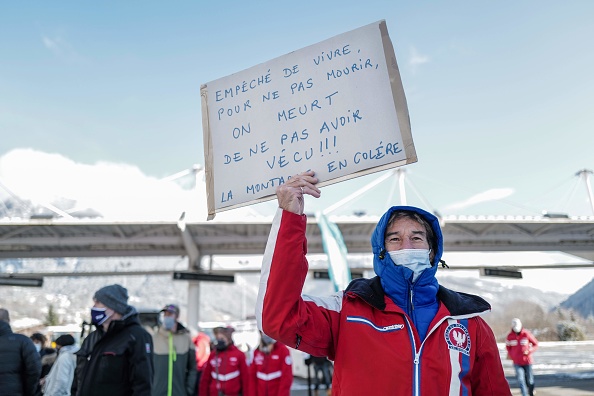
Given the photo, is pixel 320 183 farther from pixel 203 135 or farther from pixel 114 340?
pixel 114 340

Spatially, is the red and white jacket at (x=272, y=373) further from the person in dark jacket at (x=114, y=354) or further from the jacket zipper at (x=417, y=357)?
the jacket zipper at (x=417, y=357)

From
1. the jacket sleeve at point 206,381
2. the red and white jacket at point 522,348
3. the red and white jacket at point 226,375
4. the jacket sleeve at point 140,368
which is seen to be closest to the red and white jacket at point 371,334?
the jacket sleeve at point 140,368

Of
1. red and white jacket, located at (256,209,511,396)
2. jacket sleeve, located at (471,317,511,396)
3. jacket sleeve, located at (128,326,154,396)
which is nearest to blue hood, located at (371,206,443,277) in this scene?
red and white jacket, located at (256,209,511,396)

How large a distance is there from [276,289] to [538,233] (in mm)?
19457

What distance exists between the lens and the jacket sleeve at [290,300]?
170cm

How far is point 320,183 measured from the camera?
2.07m

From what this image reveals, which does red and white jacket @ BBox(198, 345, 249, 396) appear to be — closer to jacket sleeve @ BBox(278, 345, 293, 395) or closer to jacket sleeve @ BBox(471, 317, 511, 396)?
jacket sleeve @ BBox(278, 345, 293, 395)

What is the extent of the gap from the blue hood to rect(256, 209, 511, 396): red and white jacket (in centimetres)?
11

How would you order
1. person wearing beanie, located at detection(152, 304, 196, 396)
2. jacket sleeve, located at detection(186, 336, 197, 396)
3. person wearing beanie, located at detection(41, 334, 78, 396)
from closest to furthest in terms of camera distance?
person wearing beanie, located at detection(41, 334, 78, 396), person wearing beanie, located at detection(152, 304, 196, 396), jacket sleeve, located at detection(186, 336, 197, 396)

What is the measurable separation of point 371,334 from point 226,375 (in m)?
5.26

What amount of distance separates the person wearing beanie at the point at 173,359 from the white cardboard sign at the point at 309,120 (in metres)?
4.36

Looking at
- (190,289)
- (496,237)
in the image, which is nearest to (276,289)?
(190,289)

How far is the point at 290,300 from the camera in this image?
1700 mm

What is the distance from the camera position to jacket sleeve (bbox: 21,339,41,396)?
4520 millimetres
